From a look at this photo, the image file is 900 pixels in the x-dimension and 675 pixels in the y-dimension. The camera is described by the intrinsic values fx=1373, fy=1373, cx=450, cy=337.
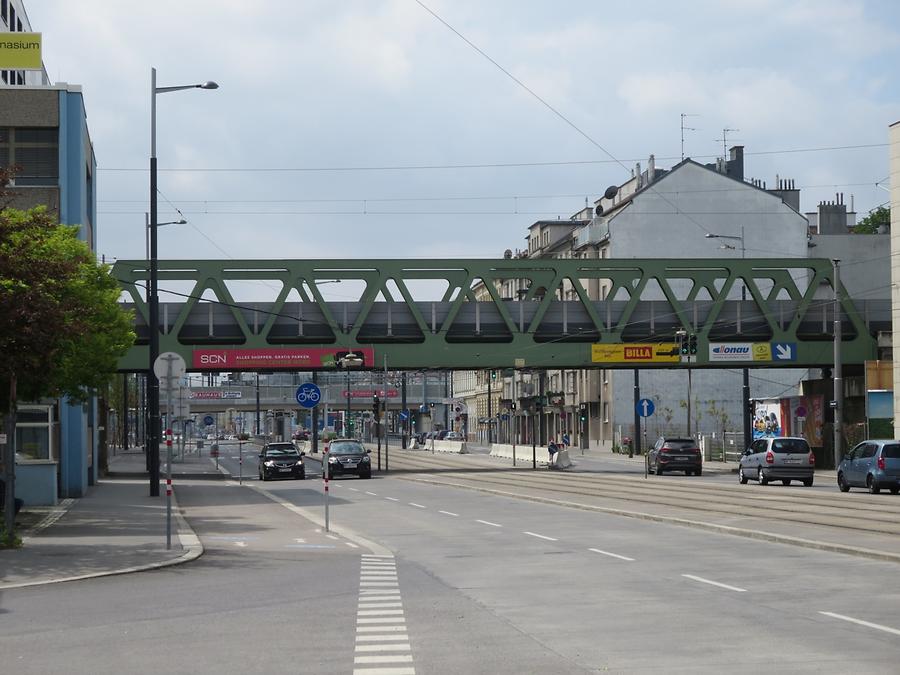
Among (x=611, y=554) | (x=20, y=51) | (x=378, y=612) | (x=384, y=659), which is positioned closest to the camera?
(x=384, y=659)

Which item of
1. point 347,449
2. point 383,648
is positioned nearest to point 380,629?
point 383,648

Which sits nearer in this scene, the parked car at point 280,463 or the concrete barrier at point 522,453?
the parked car at point 280,463

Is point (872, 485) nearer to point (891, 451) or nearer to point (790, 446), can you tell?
point (891, 451)

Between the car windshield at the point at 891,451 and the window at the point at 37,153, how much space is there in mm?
24827

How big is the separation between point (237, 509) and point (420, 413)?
117 meters

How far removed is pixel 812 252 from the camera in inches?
3844

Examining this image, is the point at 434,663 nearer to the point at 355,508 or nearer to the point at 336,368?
the point at 355,508

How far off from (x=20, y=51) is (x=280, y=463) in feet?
65.0

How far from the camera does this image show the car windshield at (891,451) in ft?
124

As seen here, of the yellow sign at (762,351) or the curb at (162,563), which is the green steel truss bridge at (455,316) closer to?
the yellow sign at (762,351)

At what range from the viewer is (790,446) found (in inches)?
1791

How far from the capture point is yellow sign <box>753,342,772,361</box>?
2601 inches

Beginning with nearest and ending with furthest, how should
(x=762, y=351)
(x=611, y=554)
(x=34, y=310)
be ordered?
(x=611, y=554), (x=34, y=310), (x=762, y=351)

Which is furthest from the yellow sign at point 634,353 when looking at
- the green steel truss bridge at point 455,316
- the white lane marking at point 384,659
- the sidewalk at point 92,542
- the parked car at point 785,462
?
the white lane marking at point 384,659
